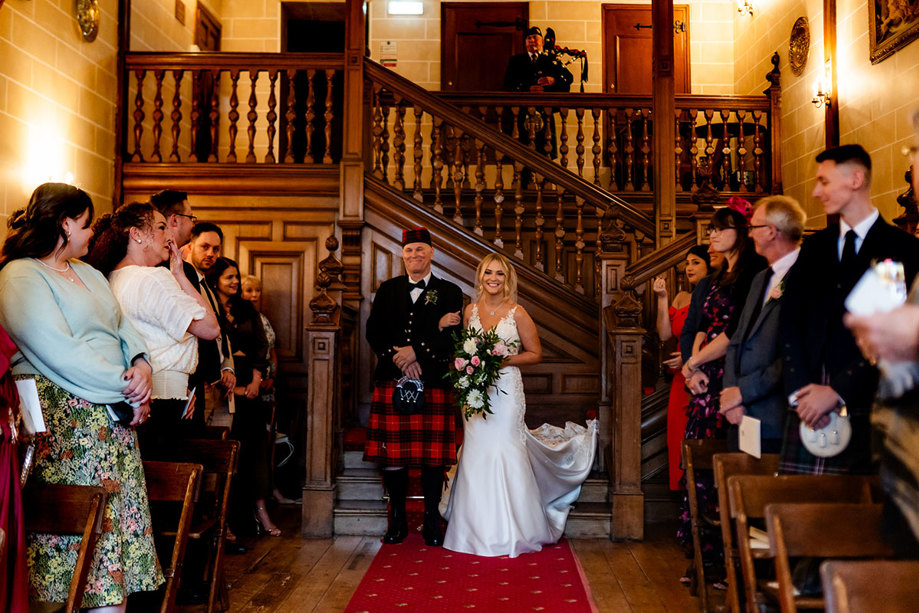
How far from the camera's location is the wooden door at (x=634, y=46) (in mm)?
9953

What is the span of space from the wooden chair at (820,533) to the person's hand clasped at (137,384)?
2.04 meters

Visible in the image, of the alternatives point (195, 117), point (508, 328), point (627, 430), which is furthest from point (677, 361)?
point (195, 117)

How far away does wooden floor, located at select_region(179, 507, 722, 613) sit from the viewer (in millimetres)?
3693

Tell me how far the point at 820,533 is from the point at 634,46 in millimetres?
8965

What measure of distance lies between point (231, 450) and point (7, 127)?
3204 millimetres

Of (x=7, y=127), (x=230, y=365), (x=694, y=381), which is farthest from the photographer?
(x=7, y=127)

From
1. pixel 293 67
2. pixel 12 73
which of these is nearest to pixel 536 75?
pixel 293 67

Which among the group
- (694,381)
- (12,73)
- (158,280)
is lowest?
(694,381)

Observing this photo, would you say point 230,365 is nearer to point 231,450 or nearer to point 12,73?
point 231,450

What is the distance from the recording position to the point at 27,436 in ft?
8.25

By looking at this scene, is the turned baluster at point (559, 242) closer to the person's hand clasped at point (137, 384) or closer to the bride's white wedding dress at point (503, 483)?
the bride's white wedding dress at point (503, 483)

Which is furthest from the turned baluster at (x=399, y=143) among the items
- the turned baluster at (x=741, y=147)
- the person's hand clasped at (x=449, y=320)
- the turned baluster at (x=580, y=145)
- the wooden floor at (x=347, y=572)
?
the turned baluster at (x=741, y=147)

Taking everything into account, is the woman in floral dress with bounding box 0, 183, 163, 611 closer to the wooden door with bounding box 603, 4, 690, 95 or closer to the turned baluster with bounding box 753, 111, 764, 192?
the turned baluster with bounding box 753, 111, 764, 192

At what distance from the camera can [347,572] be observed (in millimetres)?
4184
